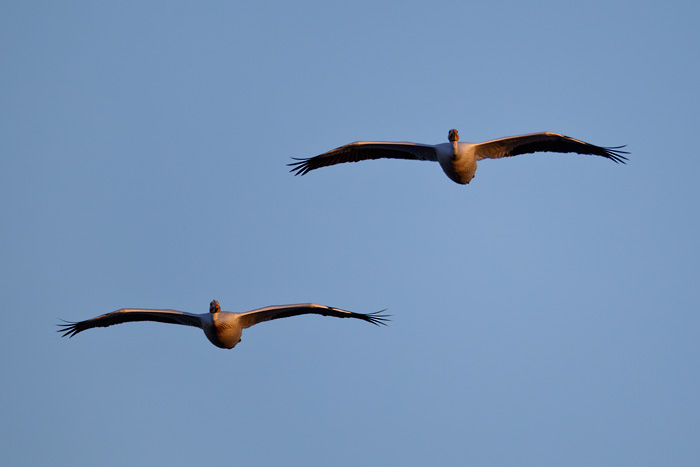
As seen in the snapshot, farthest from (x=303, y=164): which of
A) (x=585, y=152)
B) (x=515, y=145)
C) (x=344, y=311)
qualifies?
(x=585, y=152)

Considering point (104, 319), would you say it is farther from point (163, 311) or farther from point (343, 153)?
point (343, 153)

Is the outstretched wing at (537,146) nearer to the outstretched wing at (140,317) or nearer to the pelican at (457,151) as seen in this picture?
the pelican at (457,151)

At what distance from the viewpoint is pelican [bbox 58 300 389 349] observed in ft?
59.7

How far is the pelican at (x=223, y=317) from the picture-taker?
1819cm

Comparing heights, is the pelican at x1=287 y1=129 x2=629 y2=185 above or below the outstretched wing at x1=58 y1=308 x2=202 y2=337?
above

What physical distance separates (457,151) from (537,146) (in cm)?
203

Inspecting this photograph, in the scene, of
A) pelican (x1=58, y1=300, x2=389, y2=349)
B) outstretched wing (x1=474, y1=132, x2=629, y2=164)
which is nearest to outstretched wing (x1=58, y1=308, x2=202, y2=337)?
pelican (x1=58, y1=300, x2=389, y2=349)

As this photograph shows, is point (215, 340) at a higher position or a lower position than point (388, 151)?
lower

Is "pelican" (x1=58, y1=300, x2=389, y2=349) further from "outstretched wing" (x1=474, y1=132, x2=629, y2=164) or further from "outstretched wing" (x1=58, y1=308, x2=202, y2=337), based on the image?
"outstretched wing" (x1=474, y1=132, x2=629, y2=164)

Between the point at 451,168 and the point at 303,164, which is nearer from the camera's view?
the point at 451,168

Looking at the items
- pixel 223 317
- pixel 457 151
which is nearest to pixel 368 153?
pixel 457 151

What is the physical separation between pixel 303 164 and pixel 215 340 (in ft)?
14.0

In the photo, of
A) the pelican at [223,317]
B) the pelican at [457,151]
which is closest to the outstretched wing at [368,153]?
the pelican at [457,151]

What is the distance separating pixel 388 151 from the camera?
18891 mm
